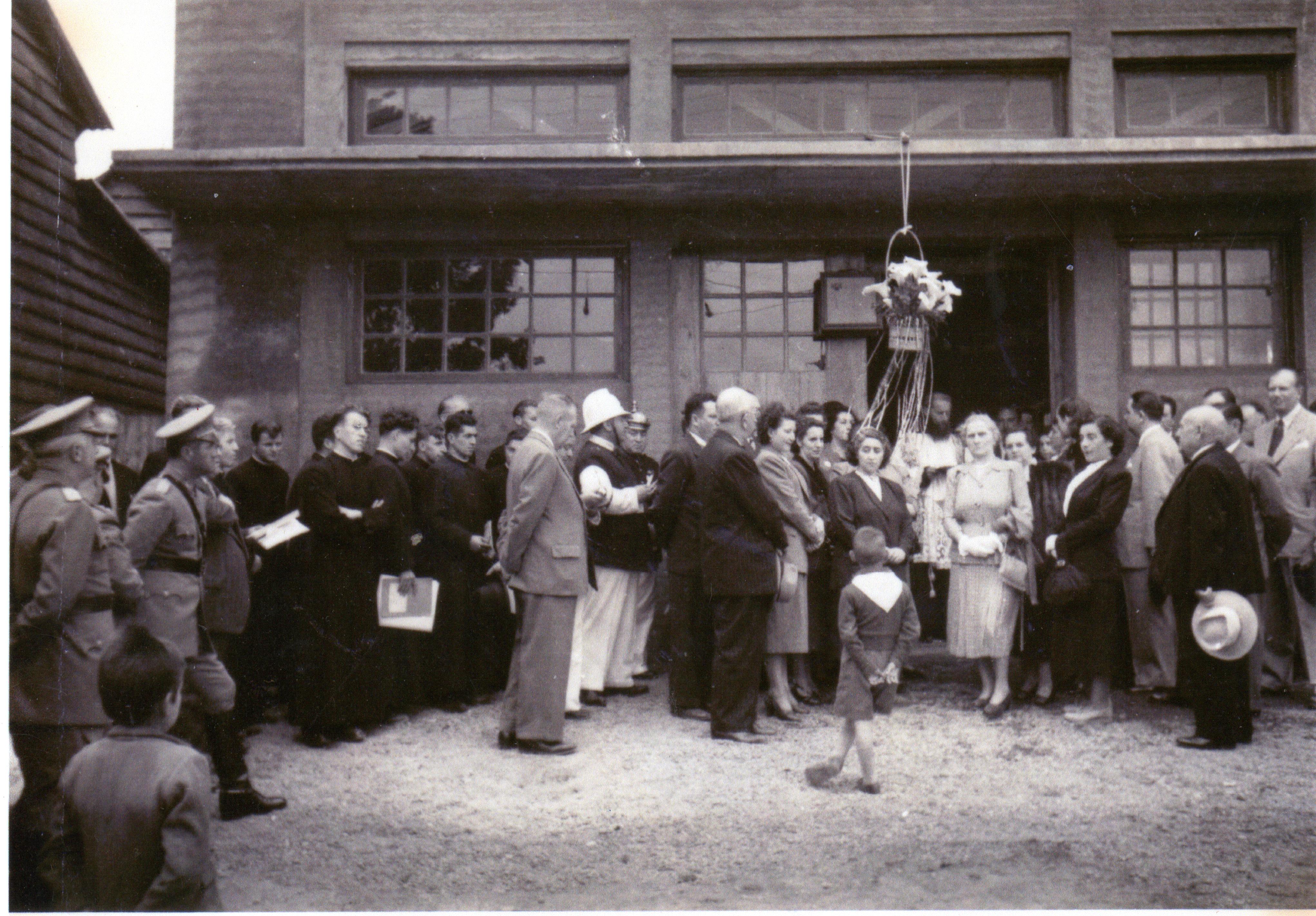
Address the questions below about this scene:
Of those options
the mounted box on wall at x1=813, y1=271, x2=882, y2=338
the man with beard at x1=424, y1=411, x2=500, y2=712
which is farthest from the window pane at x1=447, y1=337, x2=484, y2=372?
the mounted box on wall at x1=813, y1=271, x2=882, y2=338

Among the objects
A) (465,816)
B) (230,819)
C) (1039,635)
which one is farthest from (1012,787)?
(230,819)

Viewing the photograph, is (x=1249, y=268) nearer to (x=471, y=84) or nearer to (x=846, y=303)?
(x=846, y=303)

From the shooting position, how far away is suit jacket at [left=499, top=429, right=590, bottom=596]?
206 inches

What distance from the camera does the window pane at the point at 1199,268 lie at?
25.2ft

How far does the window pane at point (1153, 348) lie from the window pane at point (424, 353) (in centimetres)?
541

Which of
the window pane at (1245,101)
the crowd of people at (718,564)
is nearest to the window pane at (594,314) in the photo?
the crowd of people at (718,564)

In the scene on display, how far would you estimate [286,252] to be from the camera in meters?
7.56

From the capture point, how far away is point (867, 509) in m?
6.16

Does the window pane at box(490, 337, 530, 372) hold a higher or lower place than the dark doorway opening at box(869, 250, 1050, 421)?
lower

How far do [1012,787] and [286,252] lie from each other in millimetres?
6201

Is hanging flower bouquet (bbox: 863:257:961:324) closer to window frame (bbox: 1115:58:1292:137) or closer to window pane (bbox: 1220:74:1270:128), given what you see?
window frame (bbox: 1115:58:1292:137)

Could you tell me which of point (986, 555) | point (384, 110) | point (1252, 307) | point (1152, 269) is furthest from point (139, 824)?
point (1252, 307)

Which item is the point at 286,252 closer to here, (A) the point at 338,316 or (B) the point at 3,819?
(A) the point at 338,316

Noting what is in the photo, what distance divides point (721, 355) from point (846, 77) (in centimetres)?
233
